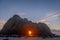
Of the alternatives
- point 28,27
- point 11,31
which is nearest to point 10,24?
point 11,31

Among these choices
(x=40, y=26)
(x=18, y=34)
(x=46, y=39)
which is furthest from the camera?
(x=18, y=34)

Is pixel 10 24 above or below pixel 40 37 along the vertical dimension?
above

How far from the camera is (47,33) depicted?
2463 inches

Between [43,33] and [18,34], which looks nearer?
[43,33]

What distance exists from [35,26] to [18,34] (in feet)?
33.0

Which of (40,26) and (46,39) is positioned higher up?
(40,26)

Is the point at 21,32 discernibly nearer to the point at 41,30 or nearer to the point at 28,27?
the point at 28,27

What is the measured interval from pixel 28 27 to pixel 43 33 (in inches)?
210

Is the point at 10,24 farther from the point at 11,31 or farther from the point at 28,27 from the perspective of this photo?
the point at 28,27

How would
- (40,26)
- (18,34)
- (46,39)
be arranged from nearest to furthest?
(40,26) → (46,39) → (18,34)

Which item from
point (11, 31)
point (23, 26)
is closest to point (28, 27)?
point (23, 26)

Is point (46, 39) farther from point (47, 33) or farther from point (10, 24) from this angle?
point (10, 24)

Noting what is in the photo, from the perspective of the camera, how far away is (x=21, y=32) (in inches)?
2525

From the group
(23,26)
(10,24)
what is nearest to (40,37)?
(23,26)
